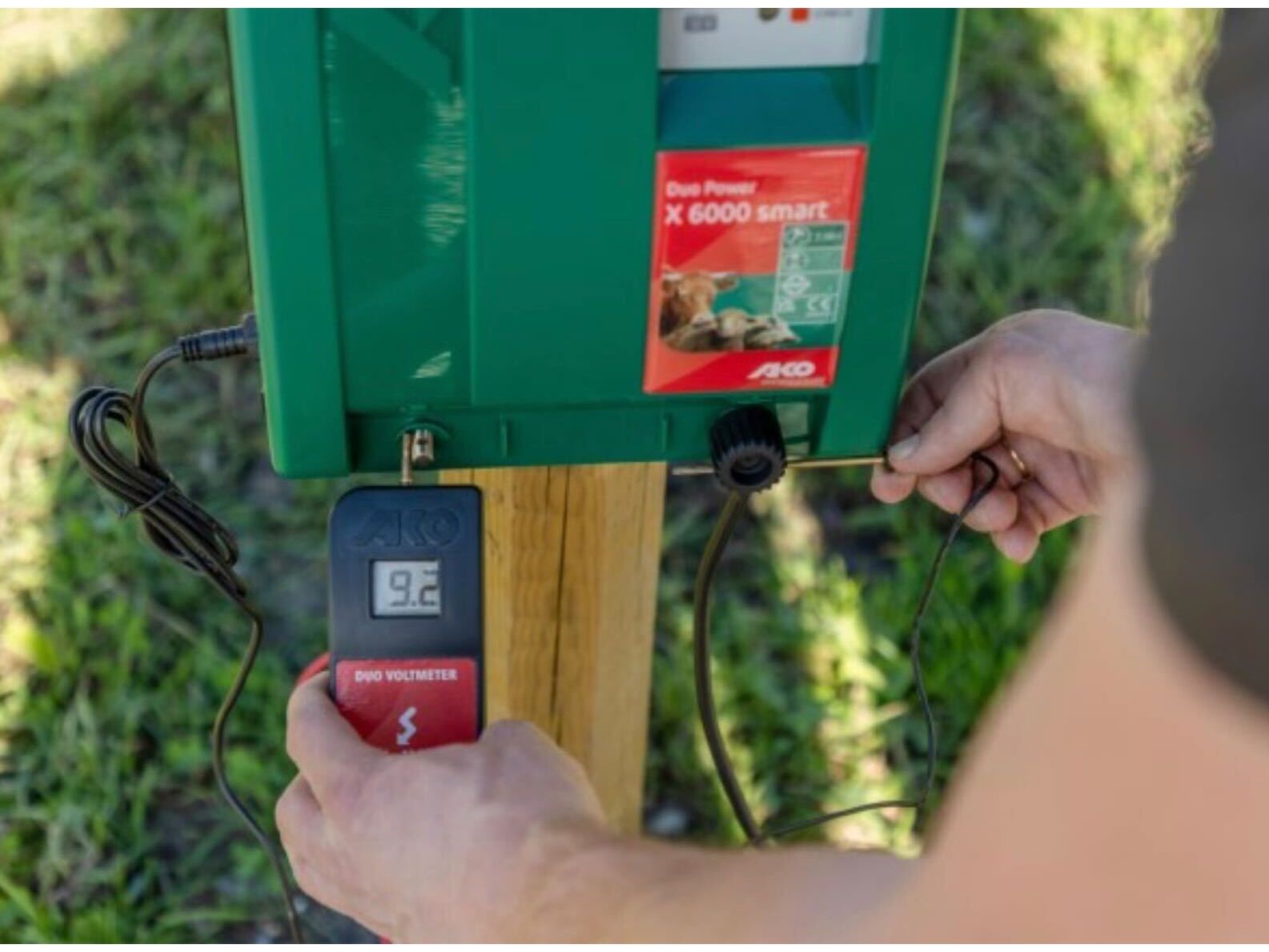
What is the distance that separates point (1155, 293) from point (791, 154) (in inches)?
16.8

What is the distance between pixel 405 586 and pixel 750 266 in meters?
0.34

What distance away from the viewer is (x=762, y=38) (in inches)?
39.6

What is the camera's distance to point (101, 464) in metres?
1.23

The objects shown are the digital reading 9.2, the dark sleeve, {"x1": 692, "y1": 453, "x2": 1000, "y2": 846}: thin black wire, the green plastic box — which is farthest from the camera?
{"x1": 692, "y1": 453, "x2": 1000, "y2": 846}: thin black wire

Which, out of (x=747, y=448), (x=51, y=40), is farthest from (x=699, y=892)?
(x=51, y=40)

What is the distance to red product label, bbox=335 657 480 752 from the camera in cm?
118

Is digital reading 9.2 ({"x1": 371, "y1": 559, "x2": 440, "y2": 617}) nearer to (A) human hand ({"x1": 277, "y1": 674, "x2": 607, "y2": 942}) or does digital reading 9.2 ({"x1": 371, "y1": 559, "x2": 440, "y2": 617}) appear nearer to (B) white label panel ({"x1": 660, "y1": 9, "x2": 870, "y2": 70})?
(A) human hand ({"x1": 277, "y1": 674, "x2": 607, "y2": 942})

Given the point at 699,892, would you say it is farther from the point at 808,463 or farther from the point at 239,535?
the point at 239,535

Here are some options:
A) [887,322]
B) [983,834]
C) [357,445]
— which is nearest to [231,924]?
[357,445]

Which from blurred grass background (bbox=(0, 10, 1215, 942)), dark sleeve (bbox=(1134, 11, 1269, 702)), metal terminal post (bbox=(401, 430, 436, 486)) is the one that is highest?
dark sleeve (bbox=(1134, 11, 1269, 702))

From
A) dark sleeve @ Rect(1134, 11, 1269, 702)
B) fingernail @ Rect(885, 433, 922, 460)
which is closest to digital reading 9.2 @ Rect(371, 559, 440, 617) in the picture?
fingernail @ Rect(885, 433, 922, 460)

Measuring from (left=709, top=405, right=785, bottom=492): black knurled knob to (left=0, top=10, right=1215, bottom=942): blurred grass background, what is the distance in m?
0.74

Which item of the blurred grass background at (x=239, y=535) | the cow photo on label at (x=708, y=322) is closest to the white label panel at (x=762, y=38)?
the cow photo on label at (x=708, y=322)

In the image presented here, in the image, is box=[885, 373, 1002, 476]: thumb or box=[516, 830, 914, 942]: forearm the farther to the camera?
box=[885, 373, 1002, 476]: thumb
